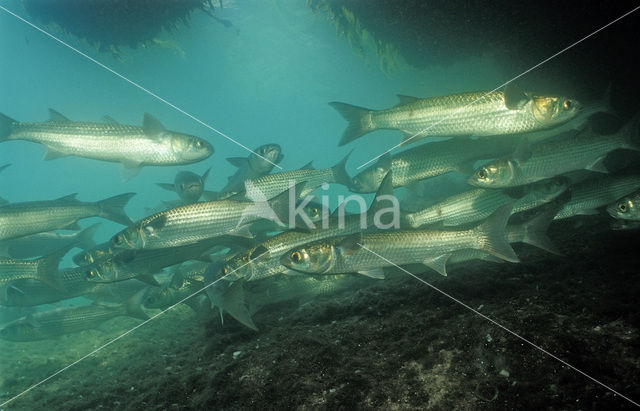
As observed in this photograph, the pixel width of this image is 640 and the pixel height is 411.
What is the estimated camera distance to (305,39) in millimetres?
33594

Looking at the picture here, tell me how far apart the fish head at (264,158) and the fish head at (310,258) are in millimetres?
3922

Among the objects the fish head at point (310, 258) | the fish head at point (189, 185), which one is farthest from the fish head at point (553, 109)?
the fish head at point (189, 185)

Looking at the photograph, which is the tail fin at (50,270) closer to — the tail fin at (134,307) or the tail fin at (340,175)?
the tail fin at (134,307)

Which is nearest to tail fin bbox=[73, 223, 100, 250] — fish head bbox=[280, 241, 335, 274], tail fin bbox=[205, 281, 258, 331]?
tail fin bbox=[205, 281, 258, 331]

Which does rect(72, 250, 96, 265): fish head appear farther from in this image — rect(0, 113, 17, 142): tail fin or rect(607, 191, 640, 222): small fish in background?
rect(607, 191, 640, 222): small fish in background

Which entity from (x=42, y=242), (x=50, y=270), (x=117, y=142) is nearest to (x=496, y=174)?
(x=117, y=142)

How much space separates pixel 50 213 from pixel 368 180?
7.69 m

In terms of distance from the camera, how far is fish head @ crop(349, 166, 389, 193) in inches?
280

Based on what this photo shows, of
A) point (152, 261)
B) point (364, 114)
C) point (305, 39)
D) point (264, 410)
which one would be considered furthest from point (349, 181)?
point (305, 39)

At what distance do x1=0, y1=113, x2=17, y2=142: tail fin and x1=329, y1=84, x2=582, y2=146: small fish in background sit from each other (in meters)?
6.83

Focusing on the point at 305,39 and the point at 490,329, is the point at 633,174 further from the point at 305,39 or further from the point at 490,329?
the point at 305,39

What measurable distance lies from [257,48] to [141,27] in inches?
1009

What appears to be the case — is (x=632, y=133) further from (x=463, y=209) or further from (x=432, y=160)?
(x=432, y=160)

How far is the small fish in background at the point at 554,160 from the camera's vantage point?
490 centimetres
